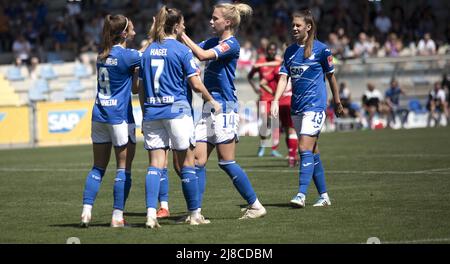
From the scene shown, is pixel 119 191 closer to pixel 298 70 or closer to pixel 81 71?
pixel 298 70

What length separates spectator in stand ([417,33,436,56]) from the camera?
38938 millimetres

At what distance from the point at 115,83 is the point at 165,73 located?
65 cm

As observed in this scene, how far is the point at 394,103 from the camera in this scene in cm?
3641

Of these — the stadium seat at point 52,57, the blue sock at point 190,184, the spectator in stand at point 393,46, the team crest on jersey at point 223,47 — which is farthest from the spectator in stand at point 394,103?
the blue sock at point 190,184

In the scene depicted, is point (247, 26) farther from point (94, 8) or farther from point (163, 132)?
point (163, 132)

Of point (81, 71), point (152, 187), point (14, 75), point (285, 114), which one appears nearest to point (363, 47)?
point (81, 71)

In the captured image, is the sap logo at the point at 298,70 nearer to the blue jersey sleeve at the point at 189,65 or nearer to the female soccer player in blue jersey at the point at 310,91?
the female soccer player in blue jersey at the point at 310,91

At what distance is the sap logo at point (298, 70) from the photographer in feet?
44.2

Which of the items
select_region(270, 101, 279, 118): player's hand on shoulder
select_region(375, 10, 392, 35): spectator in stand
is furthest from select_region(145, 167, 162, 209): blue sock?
select_region(375, 10, 392, 35): spectator in stand

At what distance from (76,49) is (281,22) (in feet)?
26.7

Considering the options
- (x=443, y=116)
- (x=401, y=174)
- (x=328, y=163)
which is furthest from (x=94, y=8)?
(x=401, y=174)

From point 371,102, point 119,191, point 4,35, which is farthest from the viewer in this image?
point 4,35

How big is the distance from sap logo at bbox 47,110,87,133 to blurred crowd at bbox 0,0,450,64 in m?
6.75

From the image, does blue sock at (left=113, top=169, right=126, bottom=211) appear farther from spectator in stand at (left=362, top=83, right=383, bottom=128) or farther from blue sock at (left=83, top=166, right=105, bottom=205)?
spectator in stand at (left=362, top=83, right=383, bottom=128)
